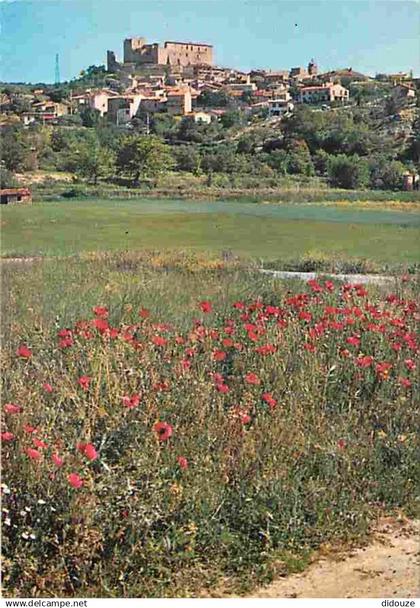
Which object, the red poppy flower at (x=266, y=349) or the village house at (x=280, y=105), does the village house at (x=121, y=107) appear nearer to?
the village house at (x=280, y=105)

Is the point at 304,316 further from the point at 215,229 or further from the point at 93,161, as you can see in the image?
the point at 215,229

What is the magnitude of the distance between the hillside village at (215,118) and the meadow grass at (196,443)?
163 centimetres

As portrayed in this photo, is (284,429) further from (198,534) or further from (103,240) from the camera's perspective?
(103,240)

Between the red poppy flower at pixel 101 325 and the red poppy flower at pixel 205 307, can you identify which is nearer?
the red poppy flower at pixel 101 325

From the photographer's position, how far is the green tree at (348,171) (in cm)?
1155

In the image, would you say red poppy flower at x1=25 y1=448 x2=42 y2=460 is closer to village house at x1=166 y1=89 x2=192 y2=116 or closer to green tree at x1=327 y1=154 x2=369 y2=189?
village house at x1=166 y1=89 x2=192 y2=116

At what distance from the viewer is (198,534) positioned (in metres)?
2.93

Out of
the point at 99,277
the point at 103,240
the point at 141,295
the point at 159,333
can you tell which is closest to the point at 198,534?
the point at 159,333

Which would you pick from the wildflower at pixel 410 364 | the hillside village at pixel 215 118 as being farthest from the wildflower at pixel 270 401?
the hillside village at pixel 215 118

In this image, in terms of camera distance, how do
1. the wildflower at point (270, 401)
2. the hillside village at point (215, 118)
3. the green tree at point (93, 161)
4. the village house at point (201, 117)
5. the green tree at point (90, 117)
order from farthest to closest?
the village house at point (201, 117)
the green tree at point (93, 161)
the green tree at point (90, 117)
the hillside village at point (215, 118)
the wildflower at point (270, 401)

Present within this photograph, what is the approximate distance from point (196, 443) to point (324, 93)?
6605 mm

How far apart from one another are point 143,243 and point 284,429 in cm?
552

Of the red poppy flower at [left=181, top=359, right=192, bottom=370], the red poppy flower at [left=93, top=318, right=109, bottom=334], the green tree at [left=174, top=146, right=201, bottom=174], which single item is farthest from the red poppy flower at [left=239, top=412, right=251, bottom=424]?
the green tree at [left=174, top=146, right=201, bottom=174]

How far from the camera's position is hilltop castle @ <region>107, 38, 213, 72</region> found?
515 centimetres
